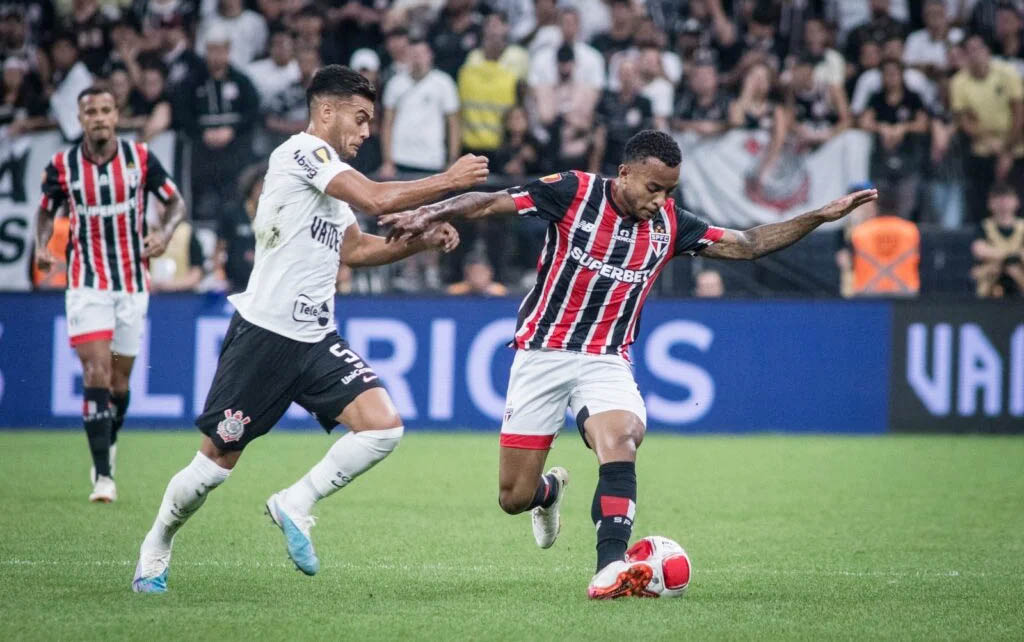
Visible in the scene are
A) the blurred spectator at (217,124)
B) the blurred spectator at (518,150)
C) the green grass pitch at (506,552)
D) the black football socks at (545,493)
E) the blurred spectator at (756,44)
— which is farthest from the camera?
the blurred spectator at (756,44)

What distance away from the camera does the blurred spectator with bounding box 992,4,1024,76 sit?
16.6 metres

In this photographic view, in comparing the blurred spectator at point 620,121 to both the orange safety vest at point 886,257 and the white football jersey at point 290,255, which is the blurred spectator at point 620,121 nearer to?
the orange safety vest at point 886,257

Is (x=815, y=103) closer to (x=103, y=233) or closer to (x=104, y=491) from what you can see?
(x=103, y=233)

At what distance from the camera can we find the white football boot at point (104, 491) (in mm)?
8992

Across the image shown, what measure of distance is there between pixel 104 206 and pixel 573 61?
7441 millimetres

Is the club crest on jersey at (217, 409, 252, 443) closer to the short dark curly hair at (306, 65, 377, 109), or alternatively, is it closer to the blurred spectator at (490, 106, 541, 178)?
the short dark curly hair at (306, 65, 377, 109)

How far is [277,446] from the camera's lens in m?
12.8

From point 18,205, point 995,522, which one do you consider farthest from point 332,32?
point 995,522

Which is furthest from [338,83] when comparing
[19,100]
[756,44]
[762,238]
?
[756,44]

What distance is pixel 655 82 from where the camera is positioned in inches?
623

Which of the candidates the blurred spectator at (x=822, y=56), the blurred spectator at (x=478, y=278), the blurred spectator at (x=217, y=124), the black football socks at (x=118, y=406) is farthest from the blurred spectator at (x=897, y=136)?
the black football socks at (x=118, y=406)

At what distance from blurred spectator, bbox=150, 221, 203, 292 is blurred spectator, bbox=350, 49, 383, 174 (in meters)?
1.82

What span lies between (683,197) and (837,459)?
3.86 m

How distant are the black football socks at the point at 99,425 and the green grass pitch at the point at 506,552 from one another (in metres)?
0.27
